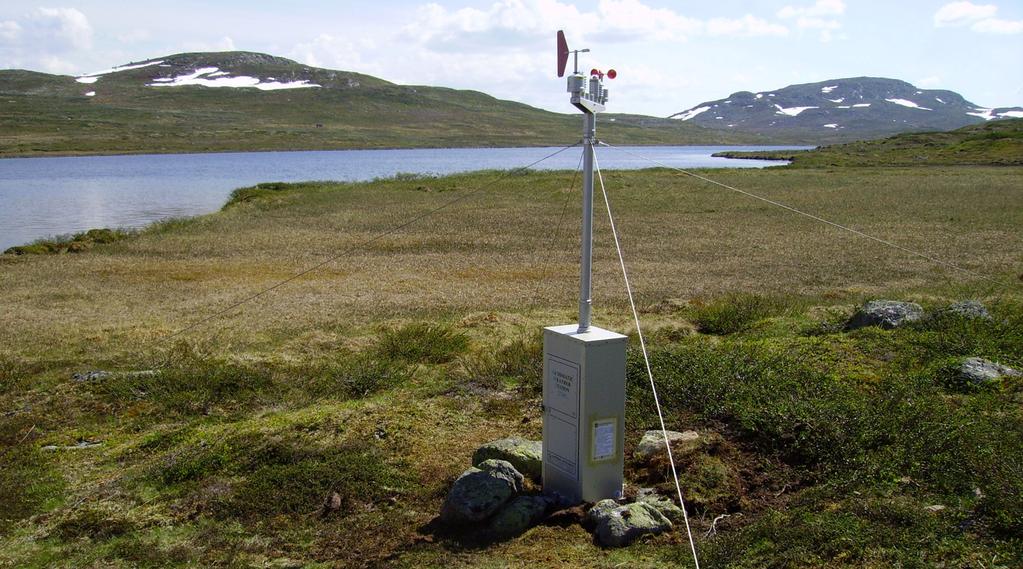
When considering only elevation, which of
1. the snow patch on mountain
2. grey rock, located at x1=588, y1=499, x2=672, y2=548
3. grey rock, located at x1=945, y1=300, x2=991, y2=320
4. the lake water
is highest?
the snow patch on mountain

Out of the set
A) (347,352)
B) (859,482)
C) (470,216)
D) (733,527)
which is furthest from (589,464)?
(470,216)

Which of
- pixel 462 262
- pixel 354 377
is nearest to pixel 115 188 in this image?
pixel 462 262

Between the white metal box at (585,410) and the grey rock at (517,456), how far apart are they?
19.3 inches

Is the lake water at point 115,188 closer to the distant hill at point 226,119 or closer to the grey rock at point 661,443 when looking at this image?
the grey rock at point 661,443

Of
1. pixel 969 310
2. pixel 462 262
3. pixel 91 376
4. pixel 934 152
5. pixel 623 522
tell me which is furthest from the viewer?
pixel 934 152

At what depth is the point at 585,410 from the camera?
557cm

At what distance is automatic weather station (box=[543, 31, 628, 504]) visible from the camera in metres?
5.57

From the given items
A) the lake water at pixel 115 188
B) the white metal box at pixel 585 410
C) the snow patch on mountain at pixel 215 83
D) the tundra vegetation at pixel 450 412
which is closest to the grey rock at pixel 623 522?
the tundra vegetation at pixel 450 412

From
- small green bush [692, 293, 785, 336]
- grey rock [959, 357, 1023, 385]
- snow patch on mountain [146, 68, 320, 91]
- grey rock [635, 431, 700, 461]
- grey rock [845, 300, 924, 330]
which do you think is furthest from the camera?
snow patch on mountain [146, 68, 320, 91]

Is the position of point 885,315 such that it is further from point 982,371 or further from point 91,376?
point 91,376

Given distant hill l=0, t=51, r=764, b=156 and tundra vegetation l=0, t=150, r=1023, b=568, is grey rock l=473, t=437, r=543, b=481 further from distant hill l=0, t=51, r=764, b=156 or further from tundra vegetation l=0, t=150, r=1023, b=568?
distant hill l=0, t=51, r=764, b=156

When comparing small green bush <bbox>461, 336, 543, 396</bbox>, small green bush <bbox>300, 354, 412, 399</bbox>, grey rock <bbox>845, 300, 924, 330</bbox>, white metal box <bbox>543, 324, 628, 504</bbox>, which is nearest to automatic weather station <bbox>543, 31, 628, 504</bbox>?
white metal box <bbox>543, 324, 628, 504</bbox>

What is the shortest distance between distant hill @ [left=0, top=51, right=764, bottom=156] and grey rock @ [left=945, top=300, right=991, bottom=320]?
10392 cm

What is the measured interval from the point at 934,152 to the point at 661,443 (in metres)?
74.9
